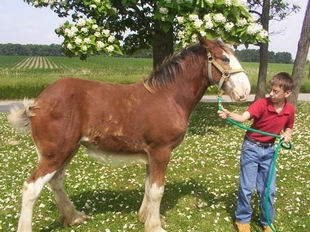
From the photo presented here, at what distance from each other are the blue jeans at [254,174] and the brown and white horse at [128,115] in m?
0.95

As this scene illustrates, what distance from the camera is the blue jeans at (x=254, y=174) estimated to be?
479 cm

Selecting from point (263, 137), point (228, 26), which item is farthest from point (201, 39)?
point (228, 26)

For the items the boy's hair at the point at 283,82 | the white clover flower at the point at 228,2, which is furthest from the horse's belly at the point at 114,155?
the white clover flower at the point at 228,2

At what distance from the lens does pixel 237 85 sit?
4434mm

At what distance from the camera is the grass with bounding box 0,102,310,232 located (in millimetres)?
5383

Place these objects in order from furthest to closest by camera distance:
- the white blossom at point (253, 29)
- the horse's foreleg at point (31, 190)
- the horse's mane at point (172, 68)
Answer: the white blossom at point (253, 29), the horse's mane at point (172, 68), the horse's foreleg at point (31, 190)

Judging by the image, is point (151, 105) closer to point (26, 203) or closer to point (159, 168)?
point (159, 168)

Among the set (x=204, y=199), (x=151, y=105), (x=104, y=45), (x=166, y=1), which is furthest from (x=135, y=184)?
(x=166, y=1)

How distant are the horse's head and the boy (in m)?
0.33

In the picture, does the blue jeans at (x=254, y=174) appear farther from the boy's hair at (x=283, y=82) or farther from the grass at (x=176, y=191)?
the boy's hair at (x=283, y=82)

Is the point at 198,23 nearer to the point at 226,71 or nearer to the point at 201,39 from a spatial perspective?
the point at 201,39

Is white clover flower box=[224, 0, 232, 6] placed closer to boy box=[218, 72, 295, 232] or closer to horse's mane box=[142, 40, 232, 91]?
horse's mane box=[142, 40, 232, 91]

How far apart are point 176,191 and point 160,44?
7897 mm

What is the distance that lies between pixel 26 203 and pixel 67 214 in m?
0.97
